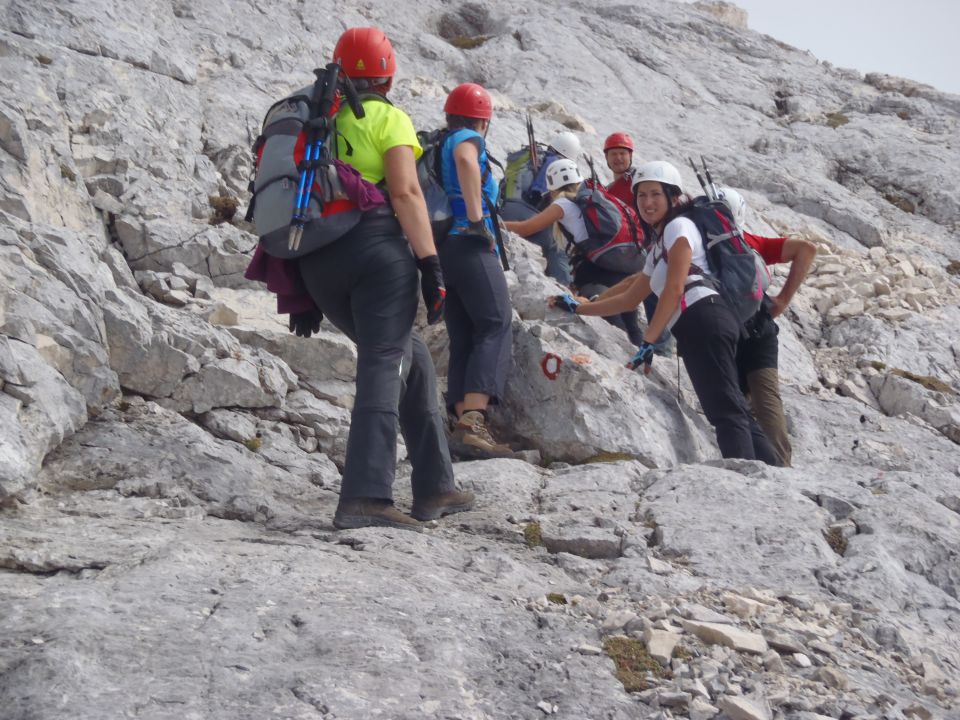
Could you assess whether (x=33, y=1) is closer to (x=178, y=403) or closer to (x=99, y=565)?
(x=178, y=403)

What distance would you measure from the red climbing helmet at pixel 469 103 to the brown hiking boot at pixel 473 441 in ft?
8.39

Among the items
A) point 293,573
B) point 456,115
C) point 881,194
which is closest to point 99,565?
point 293,573

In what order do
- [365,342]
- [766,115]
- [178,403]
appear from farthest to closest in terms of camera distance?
[766,115] < [178,403] < [365,342]

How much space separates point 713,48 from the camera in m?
28.4

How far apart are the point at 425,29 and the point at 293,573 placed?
74.1 ft

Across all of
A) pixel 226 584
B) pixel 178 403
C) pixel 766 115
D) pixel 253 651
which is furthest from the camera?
pixel 766 115

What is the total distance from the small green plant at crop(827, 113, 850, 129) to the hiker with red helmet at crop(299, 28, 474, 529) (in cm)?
2038

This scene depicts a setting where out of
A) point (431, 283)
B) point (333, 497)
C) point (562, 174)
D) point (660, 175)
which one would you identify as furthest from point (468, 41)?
point (431, 283)

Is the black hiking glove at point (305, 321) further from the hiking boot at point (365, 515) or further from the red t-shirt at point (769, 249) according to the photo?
the red t-shirt at point (769, 249)

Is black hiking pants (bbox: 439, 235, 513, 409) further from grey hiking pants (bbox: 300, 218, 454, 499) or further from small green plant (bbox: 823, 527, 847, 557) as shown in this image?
small green plant (bbox: 823, 527, 847, 557)

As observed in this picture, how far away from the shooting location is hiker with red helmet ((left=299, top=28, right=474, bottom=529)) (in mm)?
5812

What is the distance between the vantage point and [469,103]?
8031mm

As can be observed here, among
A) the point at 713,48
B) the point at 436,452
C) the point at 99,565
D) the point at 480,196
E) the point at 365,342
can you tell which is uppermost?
the point at 713,48

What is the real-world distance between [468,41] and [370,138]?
66.1ft
